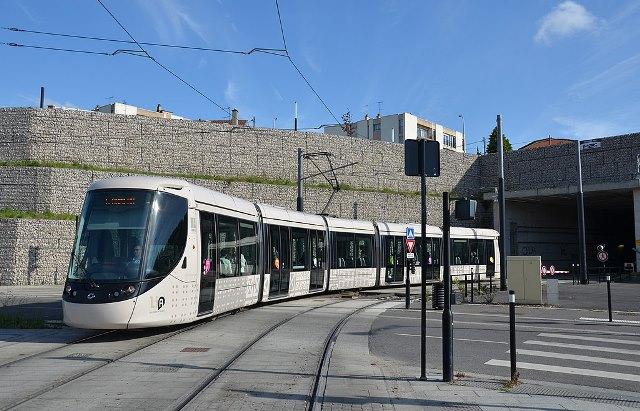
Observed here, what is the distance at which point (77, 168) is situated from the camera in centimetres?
3722

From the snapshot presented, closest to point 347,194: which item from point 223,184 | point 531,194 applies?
point 223,184

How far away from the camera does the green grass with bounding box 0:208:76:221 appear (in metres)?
33.9

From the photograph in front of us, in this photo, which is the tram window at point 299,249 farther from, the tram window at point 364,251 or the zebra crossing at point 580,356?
the zebra crossing at point 580,356

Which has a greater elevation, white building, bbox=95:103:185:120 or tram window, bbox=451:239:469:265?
white building, bbox=95:103:185:120

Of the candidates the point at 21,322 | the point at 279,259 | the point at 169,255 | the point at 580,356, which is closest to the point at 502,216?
the point at 279,259

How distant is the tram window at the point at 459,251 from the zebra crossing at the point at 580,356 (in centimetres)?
1790

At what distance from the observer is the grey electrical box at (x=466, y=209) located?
9516 millimetres

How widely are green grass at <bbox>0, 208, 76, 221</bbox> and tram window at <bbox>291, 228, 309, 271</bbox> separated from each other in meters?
18.2

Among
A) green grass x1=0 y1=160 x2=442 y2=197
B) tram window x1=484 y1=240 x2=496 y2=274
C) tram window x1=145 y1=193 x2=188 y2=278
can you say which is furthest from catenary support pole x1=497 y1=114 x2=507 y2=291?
tram window x1=145 y1=193 x2=188 y2=278

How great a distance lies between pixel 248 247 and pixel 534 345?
7.65m

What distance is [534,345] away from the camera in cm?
1272

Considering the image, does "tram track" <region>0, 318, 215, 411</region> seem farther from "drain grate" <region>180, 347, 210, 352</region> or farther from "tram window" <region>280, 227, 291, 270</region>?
"tram window" <region>280, 227, 291, 270</region>

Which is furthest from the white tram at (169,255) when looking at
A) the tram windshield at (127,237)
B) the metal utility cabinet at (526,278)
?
the metal utility cabinet at (526,278)

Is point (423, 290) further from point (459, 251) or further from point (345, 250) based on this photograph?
point (459, 251)
